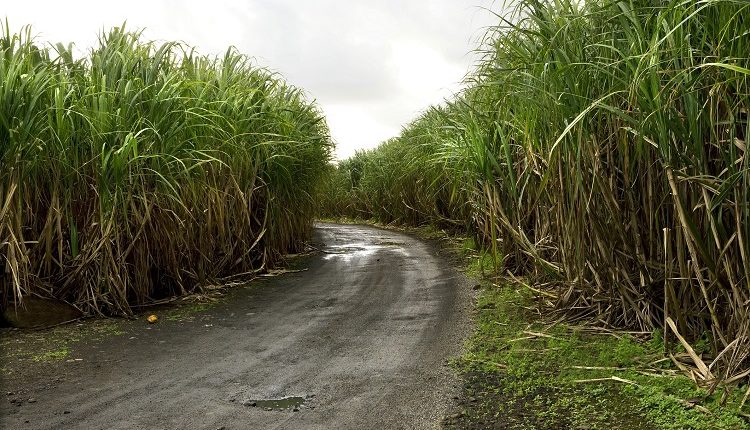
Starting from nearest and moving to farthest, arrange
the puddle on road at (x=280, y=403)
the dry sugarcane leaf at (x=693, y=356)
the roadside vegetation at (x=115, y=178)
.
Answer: the dry sugarcane leaf at (x=693, y=356), the puddle on road at (x=280, y=403), the roadside vegetation at (x=115, y=178)

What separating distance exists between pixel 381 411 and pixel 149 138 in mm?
2839

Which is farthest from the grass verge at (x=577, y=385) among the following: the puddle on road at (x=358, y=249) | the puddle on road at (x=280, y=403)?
the puddle on road at (x=358, y=249)

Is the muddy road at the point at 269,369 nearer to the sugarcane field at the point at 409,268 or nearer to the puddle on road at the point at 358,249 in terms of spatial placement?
the sugarcane field at the point at 409,268

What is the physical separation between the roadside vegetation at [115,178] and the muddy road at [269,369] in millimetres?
494

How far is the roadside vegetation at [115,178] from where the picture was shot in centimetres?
388

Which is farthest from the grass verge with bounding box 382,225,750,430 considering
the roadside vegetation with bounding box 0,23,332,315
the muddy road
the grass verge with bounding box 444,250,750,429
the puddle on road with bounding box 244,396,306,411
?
the roadside vegetation with bounding box 0,23,332,315

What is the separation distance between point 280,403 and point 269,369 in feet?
1.58

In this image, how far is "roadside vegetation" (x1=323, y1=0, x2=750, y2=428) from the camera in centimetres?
243

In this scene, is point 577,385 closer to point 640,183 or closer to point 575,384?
point 575,384

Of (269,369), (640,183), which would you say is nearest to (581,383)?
(640,183)

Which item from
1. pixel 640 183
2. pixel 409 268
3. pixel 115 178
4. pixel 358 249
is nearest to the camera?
pixel 640 183

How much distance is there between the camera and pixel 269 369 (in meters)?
3.11

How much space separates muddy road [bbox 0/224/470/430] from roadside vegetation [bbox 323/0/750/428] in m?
0.43

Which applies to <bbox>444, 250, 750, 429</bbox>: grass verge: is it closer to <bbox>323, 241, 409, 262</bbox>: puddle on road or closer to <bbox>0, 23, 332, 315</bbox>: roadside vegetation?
<bbox>0, 23, 332, 315</bbox>: roadside vegetation
